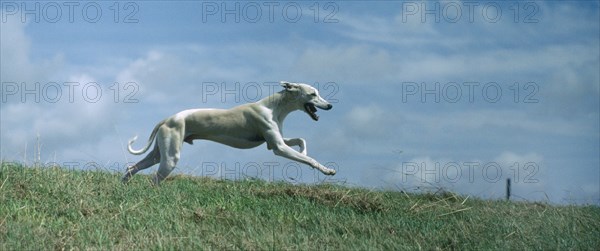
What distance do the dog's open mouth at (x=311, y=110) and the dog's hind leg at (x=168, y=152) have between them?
76.9 inches

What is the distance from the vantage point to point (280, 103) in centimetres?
1182

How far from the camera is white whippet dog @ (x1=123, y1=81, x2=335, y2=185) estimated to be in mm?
11359

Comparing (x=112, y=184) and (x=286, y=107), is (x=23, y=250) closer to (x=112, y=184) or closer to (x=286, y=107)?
(x=112, y=184)

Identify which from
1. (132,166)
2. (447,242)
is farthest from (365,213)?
(132,166)

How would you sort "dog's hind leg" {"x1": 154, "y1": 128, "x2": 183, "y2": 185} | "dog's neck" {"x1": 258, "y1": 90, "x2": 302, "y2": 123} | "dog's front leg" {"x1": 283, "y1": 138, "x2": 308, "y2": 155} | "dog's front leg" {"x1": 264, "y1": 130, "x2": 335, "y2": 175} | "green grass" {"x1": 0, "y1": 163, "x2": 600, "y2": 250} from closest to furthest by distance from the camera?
1. "green grass" {"x1": 0, "y1": 163, "x2": 600, "y2": 250}
2. "dog's front leg" {"x1": 264, "y1": 130, "x2": 335, "y2": 175}
3. "dog's hind leg" {"x1": 154, "y1": 128, "x2": 183, "y2": 185}
4. "dog's front leg" {"x1": 283, "y1": 138, "x2": 308, "y2": 155}
5. "dog's neck" {"x1": 258, "y1": 90, "x2": 302, "y2": 123}

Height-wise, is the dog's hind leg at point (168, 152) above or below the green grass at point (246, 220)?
above

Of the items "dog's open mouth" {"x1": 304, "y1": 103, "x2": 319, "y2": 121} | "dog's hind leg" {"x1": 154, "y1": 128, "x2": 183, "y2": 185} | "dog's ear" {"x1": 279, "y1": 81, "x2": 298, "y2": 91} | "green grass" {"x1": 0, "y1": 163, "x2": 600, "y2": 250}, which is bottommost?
"green grass" {"x1": 0, "y1": 163, "x2": 600, "y2": 250}

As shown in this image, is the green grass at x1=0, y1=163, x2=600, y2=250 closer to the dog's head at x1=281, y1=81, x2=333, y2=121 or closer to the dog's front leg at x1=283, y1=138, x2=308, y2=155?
the dog's front leg at x1=283, y1=138, x2=308, y2=155

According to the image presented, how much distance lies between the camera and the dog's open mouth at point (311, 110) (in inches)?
475

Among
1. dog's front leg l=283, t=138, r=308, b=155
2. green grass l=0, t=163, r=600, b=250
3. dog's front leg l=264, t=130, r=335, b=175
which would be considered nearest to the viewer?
green grass l=0, t=163, r=600, b=250

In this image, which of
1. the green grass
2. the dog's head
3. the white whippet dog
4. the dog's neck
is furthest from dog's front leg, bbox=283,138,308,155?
the green grass

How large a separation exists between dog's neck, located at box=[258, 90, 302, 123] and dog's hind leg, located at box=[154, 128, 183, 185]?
135 centimetres

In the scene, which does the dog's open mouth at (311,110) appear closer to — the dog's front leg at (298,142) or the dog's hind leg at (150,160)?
the dog's front leg at (298,142)

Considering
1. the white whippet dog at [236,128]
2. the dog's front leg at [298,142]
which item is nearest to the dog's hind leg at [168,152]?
the white whippet dog at [236,128]
